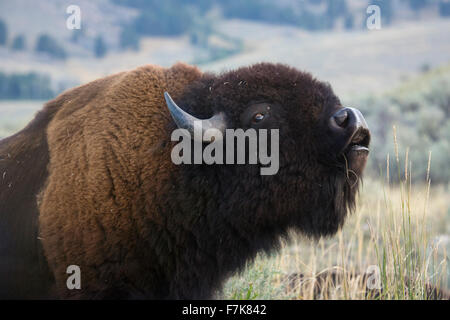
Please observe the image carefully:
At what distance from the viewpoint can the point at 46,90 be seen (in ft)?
123

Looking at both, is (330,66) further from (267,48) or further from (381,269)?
(381,269)

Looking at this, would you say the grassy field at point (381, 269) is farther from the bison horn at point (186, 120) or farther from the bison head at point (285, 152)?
the bison horn at point (186, 120)

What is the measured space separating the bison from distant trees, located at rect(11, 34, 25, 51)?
53.2 m

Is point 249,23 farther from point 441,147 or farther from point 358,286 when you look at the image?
point 358,286

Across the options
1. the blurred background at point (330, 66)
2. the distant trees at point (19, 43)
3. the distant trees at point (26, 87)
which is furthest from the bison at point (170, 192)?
the distant trees at point (19, 43)

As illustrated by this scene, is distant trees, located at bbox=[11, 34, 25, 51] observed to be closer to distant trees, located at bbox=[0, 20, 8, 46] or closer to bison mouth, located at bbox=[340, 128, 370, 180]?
distant trees, located at bbox=[0, 20, 8, 46]

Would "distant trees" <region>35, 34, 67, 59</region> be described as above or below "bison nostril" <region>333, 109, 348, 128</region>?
above

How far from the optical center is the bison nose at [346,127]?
118 inches

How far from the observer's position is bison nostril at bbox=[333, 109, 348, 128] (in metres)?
3.04

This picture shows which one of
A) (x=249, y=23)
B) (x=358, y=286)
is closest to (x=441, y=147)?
(x=358, y=286)

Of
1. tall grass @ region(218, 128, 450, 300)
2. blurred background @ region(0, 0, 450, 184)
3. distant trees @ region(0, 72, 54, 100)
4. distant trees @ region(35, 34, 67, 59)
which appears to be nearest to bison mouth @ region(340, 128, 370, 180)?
tall grass @ region(218, 128, 450, 300)

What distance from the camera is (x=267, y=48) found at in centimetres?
5422

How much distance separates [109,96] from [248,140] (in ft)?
3.59

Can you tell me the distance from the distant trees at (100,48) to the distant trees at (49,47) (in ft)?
12.1
